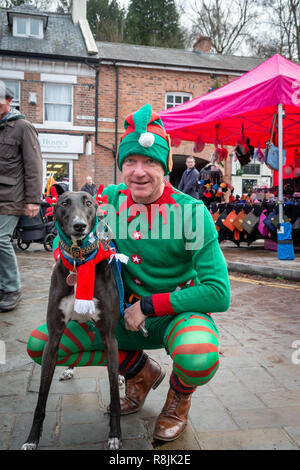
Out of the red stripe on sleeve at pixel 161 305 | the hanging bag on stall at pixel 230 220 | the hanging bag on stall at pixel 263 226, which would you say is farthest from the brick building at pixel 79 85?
the red stripe on sleeve at pixel 161 305

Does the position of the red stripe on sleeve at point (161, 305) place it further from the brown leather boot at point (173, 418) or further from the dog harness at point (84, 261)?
the brown leather boot at point (173, 418)

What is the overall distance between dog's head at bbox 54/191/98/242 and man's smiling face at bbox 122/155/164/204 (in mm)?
246

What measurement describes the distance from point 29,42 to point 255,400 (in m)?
18.4

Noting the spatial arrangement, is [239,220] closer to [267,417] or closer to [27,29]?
[267,417]

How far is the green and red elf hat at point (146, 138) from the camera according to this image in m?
1.99

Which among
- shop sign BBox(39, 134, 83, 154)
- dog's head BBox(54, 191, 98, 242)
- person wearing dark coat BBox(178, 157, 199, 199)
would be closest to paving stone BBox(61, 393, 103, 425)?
dog's head BBox(54, 191, 98, 242)

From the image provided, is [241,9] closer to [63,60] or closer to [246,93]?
[63,60]

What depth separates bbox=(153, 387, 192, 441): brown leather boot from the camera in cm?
184

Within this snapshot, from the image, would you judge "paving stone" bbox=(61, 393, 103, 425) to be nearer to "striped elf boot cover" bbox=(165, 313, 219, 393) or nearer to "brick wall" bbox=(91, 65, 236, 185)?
"striped elf boot cover" bbox=(165, 313, 219, 393)

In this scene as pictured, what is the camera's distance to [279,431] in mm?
1924

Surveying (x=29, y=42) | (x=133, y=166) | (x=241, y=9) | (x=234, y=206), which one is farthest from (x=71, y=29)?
(x=133, y=166)

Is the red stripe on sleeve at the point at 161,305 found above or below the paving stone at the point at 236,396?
above

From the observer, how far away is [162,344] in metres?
2.21

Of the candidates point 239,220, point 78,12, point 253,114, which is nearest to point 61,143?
point 78,12
